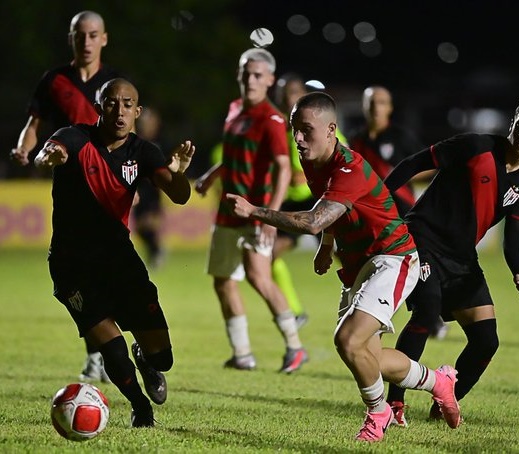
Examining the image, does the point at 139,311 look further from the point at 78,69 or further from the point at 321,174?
the point at 78,69

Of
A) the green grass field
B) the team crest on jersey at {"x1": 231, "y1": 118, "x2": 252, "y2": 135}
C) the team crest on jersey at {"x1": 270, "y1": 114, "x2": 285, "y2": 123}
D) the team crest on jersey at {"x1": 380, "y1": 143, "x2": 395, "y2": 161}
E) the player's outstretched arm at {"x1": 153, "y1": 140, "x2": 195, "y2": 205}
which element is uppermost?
the team crest on jersey at {"x1": 270, "y1": 114, "x2": 285, "y2": 123}

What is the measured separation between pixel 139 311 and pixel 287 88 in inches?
191

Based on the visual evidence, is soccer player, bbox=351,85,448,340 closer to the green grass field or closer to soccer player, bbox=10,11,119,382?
the green grass field

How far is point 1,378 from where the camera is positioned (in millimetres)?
8742

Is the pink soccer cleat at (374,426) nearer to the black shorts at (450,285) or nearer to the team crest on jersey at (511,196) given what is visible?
the black shorts at (450,285)

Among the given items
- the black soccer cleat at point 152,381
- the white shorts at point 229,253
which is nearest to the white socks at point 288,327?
the white shorts at point 229,253

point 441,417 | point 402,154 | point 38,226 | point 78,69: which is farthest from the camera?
point 38,226

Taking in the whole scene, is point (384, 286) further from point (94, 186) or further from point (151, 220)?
point (151, 220)

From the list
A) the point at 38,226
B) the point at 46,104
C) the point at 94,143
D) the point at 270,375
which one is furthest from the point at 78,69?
the point at 38,226

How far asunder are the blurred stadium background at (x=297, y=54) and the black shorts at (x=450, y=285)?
21.7 m

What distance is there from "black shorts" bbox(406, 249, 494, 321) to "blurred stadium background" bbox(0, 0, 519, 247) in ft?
71.1

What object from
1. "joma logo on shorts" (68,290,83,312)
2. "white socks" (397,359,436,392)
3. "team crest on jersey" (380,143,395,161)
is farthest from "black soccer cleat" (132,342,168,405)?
"team crest on jersey" (380,143,395,161)

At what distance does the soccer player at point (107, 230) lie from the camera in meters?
6.58

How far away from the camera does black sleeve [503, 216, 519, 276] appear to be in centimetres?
698
